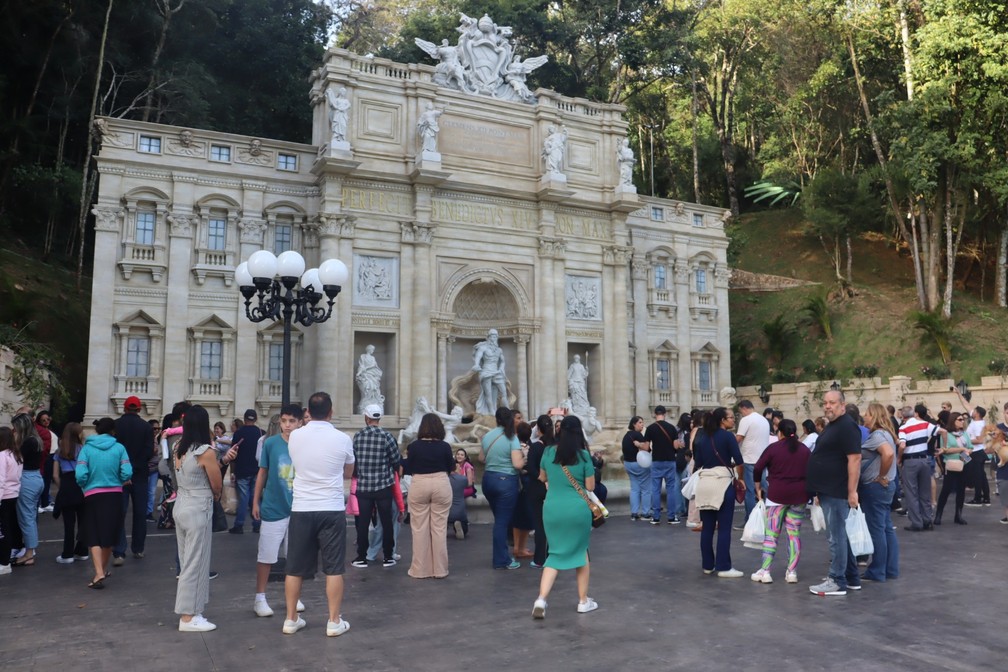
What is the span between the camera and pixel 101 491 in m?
Result: 8.59

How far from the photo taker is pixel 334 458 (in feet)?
21.9

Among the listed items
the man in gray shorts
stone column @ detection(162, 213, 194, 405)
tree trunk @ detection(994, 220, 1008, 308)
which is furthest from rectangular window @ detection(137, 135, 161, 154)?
tree trunk @ detection(994, 220, 1008, 308)

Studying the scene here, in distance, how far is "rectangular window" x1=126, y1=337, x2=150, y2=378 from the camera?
21.7m

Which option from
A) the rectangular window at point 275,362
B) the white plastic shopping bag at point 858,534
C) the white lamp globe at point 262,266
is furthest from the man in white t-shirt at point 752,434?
the rectangular window at point 275,362

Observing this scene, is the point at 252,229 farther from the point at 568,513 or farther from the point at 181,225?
the point at 568,513

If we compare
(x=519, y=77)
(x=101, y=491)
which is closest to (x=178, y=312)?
(x=519, y=77)

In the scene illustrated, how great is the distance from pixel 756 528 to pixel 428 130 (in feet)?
59.2

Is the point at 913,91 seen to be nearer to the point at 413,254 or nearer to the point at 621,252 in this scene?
the point at 621,252

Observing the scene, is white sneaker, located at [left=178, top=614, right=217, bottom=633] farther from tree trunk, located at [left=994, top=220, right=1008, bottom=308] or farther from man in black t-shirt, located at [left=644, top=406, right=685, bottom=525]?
tree trunk, located at [left=994, top=220, right=1008, bottom=308]

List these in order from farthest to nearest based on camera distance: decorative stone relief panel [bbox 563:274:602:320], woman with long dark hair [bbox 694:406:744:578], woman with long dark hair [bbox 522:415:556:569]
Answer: decorative stone relief panel [bbox 563:274:602:320], woman with long dark hair [bbox 522:415:556:569], woman with long dark hair [bbox 694:406:744:578]

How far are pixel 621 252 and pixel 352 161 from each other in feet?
31.1

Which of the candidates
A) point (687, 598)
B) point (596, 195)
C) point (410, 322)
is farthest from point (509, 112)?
point (687, 598)

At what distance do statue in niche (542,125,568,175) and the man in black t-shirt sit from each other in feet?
46.0

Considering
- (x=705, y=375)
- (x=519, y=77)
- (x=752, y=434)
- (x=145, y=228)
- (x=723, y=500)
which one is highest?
(x=519, y=77)
